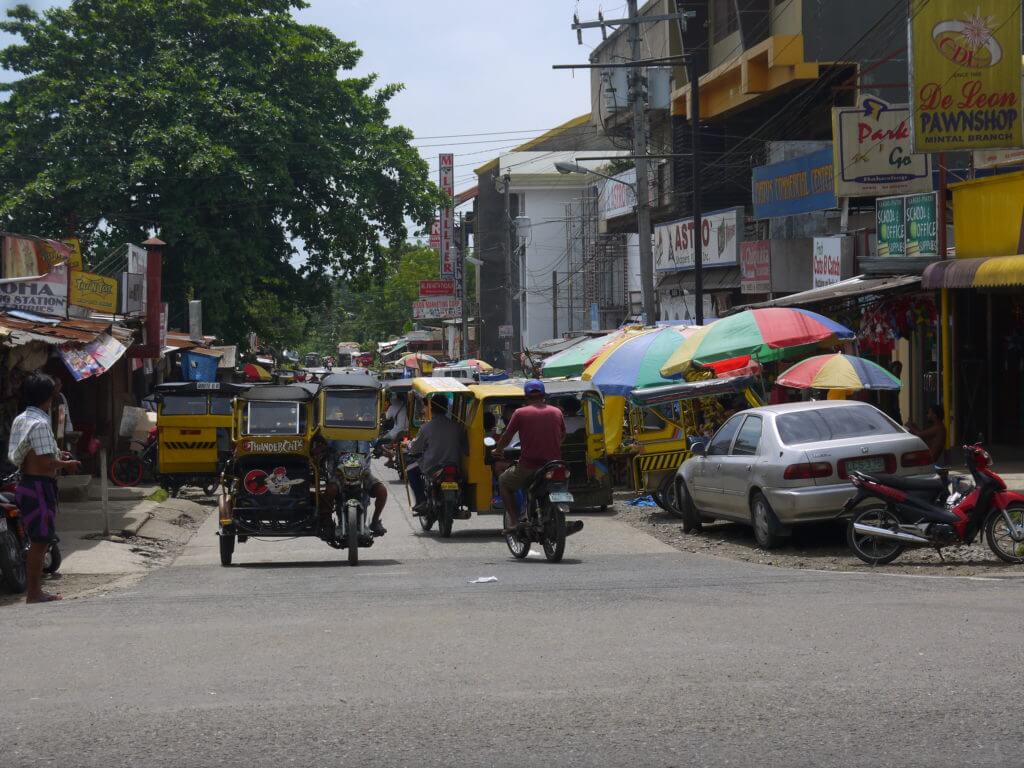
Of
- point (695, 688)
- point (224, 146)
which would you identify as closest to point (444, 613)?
point (695, 688)

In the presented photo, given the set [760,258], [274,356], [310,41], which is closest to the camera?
[760,258]

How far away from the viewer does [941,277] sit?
2014 cm

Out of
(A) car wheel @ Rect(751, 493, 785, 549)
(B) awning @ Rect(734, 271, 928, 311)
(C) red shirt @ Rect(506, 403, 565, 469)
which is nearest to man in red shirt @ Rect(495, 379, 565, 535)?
(C) red shirt @ Rect(506, 403, 565, 469)

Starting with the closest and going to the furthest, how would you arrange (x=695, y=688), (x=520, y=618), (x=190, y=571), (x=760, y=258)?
(x=695, y=688), (x=520, y=618), (x=190, y=571), (x=760, y=258)

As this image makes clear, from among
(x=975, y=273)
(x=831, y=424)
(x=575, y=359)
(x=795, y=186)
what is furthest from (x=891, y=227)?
(x=831, y=424)

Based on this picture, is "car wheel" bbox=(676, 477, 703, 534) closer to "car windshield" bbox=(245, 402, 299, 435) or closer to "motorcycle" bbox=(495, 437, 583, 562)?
"motorcycle" bbox=(495, 437, 583, 562)

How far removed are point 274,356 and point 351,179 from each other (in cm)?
5140

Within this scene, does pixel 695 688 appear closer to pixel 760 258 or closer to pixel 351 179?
pixel 760 258

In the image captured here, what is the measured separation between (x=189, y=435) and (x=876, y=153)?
14.7 meters

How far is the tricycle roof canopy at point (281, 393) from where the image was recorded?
14469 millimetres

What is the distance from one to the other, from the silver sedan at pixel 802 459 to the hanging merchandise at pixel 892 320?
865 centimetres

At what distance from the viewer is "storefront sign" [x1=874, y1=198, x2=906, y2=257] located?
24.1 meters

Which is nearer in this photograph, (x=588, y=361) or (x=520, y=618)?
(x=520, y=618)

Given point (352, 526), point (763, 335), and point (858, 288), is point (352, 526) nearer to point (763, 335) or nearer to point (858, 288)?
point (763, 335)
